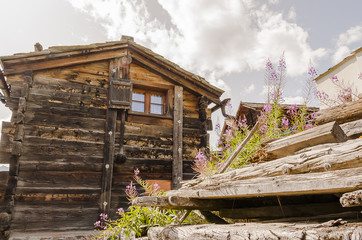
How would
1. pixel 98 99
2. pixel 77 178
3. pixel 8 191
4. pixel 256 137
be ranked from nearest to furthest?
1. pixel 256 137
2. pixel 8 191
3. pixel 77 178
4. pixel 98 99

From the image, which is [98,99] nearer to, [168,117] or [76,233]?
[168,117]

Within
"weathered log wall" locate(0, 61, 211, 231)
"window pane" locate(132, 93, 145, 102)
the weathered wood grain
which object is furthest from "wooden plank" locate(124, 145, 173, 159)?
the weathered wood grain

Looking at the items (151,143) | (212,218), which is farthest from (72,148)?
(212,218)

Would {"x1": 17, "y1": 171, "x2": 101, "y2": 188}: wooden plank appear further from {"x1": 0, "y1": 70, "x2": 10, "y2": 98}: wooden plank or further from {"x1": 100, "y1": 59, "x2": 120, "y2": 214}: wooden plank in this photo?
{"x1": 0, "y1": 70, "x2": 10, "y2": 98}: wooden plank

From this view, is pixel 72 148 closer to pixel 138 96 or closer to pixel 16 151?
pixel 16 151

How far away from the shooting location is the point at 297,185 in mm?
1475

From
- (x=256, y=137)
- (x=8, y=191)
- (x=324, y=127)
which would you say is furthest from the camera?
(x=8, y=191)

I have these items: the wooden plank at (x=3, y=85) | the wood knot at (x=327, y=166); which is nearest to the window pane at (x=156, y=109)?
the wooden plank at (x=3, y=85)

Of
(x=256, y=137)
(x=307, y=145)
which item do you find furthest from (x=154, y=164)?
(x=307, y=145)

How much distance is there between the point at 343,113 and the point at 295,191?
4.20ft

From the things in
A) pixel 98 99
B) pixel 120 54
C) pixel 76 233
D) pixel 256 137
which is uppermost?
pixel 120 54

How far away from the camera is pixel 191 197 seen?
2.34 meters

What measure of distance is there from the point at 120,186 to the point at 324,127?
5.82 meters

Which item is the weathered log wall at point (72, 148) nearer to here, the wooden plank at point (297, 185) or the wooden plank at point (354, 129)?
the wooden plank at point (297, 185)
